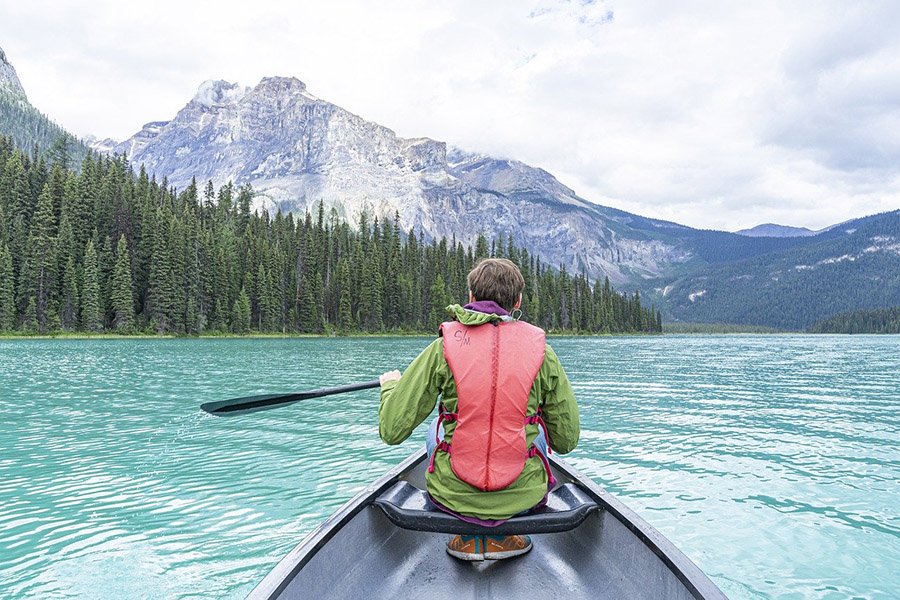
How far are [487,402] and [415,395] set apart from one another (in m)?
0.52

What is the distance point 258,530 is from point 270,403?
1.76 metres

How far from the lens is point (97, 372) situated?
2923 cm

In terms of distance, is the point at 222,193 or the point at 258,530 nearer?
the point at 258,530

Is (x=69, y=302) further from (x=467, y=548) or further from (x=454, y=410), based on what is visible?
(x=454, y=410)

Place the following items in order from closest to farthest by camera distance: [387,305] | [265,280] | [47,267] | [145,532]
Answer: [145,532]
[47,267]
[265,280]
[387,305]

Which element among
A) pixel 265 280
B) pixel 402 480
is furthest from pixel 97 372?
pixel 265 280

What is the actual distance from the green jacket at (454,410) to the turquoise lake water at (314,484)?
360 cm

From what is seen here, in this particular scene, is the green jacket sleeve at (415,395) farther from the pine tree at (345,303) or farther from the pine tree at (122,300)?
the pine tree at (345,303)

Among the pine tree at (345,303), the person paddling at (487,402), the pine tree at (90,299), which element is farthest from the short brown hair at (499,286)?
the pine tree at (345,303)

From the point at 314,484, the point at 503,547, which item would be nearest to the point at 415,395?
the point at 503,547

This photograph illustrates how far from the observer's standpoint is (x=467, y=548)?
4.48 m

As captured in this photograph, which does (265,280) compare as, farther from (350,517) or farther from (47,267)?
(350,517)

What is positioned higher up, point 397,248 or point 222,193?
point 222,193

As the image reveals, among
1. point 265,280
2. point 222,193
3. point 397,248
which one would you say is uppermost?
point 222,193
